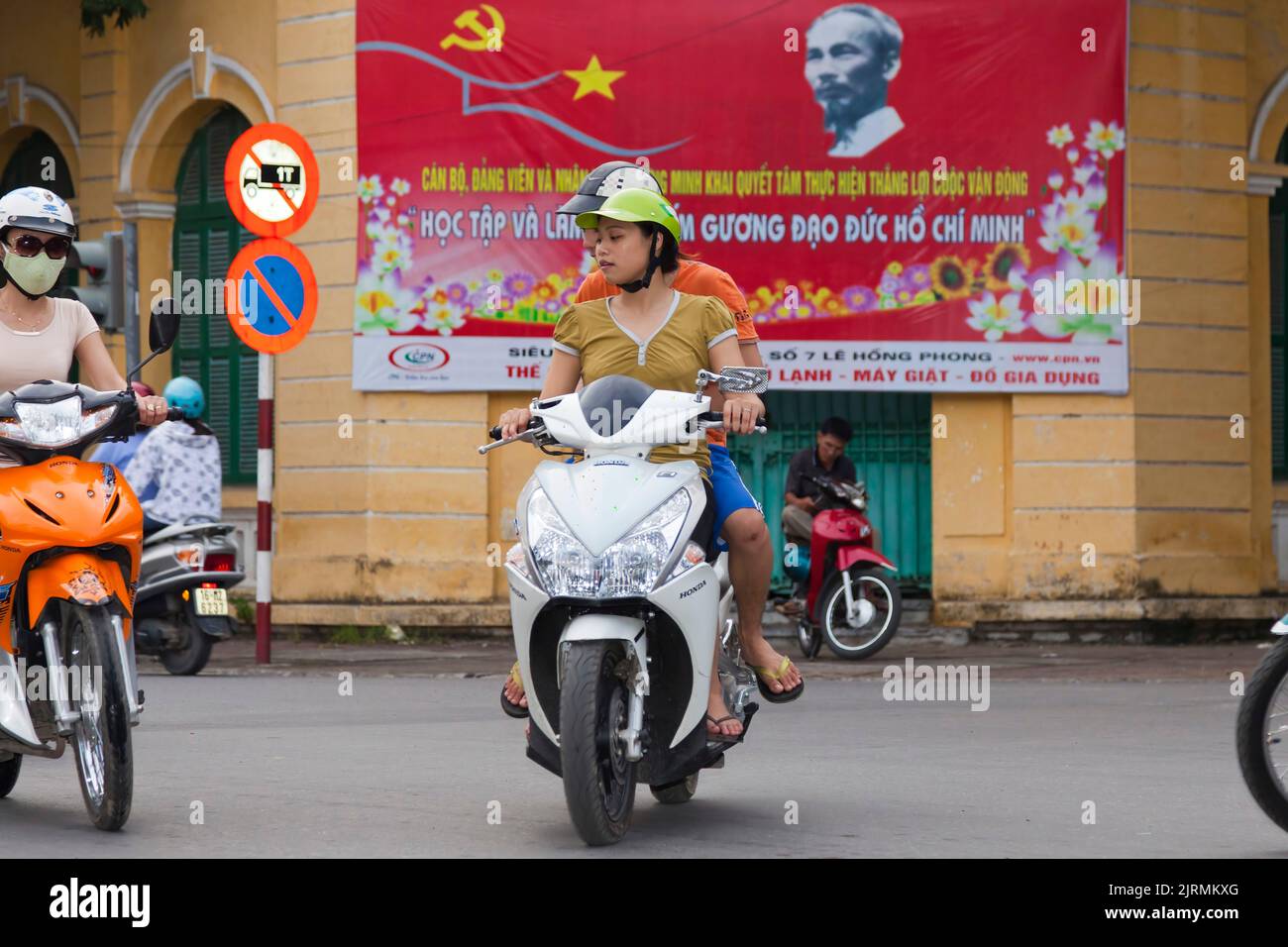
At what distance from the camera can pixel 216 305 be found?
18.2 m

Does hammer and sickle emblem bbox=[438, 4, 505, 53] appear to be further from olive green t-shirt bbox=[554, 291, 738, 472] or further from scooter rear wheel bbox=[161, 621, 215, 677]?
olive green t-shirt bbox=[554, 291, 738, 472]

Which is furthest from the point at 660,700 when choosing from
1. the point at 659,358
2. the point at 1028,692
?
the point at 1028,692

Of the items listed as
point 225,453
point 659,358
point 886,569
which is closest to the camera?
point 659,358

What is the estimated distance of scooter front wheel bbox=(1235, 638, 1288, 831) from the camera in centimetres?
580

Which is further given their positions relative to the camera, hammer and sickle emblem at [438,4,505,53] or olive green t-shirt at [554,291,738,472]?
hammer and sickle emblem at [438,4,505,53]

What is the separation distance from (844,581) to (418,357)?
3744mm

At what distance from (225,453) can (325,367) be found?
2118 millimetres

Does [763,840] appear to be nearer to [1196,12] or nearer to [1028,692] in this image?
[1028,692]

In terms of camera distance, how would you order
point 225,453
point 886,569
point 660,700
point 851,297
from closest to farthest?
1. point 660,700
2. point 886,569
3. point 851,297
4. point 225,453

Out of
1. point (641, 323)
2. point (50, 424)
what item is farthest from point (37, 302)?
point (641, 323)

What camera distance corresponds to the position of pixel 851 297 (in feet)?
51.5

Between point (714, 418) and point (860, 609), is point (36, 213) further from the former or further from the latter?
point (860, 609)

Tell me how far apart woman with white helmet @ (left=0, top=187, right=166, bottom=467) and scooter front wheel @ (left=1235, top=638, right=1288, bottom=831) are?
3411 mm

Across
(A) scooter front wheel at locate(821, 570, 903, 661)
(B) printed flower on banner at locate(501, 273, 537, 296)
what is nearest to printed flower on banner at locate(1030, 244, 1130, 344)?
(A) scooter front wheel at locate(821, 570, 903, 661)
